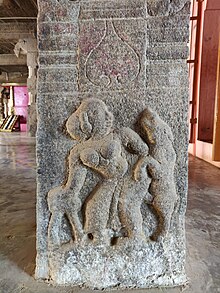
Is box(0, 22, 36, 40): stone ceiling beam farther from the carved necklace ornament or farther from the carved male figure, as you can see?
the carved male figure

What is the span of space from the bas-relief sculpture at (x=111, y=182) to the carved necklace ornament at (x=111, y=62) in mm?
114

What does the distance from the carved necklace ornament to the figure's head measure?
10 centimetres

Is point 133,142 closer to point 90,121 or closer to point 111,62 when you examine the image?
point 90,121

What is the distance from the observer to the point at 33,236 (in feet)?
5.74

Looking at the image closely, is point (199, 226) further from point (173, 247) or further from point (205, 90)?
point (205, 90)

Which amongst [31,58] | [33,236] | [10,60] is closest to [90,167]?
[33,236]

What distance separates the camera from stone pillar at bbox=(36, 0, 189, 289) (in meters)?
1.16

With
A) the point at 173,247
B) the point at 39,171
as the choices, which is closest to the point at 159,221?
the point at 173,247

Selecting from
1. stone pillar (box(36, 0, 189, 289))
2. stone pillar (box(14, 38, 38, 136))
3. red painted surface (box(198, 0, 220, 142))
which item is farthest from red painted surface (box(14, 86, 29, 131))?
stone pillar (box(36, 0, 189, 289))

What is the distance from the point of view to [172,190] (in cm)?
119

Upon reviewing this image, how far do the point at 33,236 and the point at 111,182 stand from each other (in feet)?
2.76

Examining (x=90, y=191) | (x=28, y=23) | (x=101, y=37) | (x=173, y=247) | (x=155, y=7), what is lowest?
(x=173, y=247)

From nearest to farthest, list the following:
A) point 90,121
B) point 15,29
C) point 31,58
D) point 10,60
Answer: point 90,121 → point 15,29 → point 31,58 → point 10,60

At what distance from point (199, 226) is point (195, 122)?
11.9 feet
